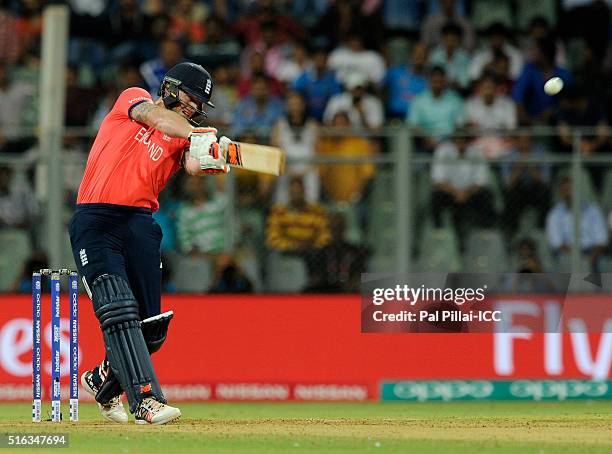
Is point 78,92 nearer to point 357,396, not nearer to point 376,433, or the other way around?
point 357,396

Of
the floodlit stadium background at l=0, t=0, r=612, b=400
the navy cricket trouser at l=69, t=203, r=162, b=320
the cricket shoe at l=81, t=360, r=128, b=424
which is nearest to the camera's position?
the navy cricket trouser at l=69, t=203, r=162, b=320

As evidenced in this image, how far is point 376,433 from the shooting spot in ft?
29.3

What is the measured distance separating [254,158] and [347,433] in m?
1.89

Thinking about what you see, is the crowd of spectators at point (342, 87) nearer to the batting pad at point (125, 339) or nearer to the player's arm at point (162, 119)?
the player's arm at point (162, 119)

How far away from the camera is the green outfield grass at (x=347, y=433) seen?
811cm

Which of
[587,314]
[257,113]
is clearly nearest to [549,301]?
[587,314]

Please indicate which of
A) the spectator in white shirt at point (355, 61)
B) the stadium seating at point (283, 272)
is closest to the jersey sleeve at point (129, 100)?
the stadium seating at point (283, 272)

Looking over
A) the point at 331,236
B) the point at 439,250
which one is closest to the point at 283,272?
the point at 331,236

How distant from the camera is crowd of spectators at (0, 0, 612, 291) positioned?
14305 millimetres

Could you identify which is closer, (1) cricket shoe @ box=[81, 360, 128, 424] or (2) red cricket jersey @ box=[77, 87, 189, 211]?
(2) red cricket jersey @ box=[77, 87, 189, 211]

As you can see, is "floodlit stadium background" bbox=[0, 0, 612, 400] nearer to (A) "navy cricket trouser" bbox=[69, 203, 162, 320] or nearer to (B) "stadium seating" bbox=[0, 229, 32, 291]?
(B) "stadium seating" bbox=[0, 229, 32, 291]

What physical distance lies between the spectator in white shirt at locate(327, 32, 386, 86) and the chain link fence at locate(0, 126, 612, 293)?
108 inches

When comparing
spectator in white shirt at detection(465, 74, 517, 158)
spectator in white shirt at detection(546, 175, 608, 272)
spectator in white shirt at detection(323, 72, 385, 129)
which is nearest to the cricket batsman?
spectator in white shirt at detection(546, 175, 608, 272)

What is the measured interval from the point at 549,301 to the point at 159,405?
19.6 ft
